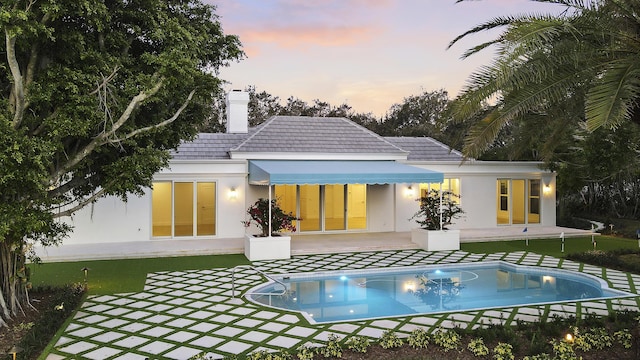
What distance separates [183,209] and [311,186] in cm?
646

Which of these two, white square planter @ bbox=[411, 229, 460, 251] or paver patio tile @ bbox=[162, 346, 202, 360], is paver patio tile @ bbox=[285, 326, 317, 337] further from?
white square planter @ bbox=[411, 229, 460, 251]

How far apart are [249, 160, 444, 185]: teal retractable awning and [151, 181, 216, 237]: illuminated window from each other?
2.36 metres

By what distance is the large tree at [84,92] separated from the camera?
8617 mm

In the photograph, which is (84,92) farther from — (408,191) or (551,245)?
(551,245)

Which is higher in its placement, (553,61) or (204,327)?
(553,61)

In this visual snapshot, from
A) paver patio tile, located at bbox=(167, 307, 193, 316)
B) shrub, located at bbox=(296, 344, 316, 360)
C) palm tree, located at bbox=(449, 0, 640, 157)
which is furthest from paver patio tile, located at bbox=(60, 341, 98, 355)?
palm tree, located at bbox=(449, 0, 640, 157)

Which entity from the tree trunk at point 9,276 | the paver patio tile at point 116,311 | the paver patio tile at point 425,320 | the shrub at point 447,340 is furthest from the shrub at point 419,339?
the tree trunk at point 9,276

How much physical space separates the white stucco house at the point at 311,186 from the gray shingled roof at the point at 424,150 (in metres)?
0.06

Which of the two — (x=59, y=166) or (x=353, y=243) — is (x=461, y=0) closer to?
(x=59, y=166)

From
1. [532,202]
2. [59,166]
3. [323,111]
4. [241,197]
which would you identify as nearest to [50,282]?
[59,166]

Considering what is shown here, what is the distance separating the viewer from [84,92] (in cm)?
967

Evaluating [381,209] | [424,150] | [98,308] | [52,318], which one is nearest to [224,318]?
[98,308]

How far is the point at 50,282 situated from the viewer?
14516 millimetres

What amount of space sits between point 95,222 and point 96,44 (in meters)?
12.8
